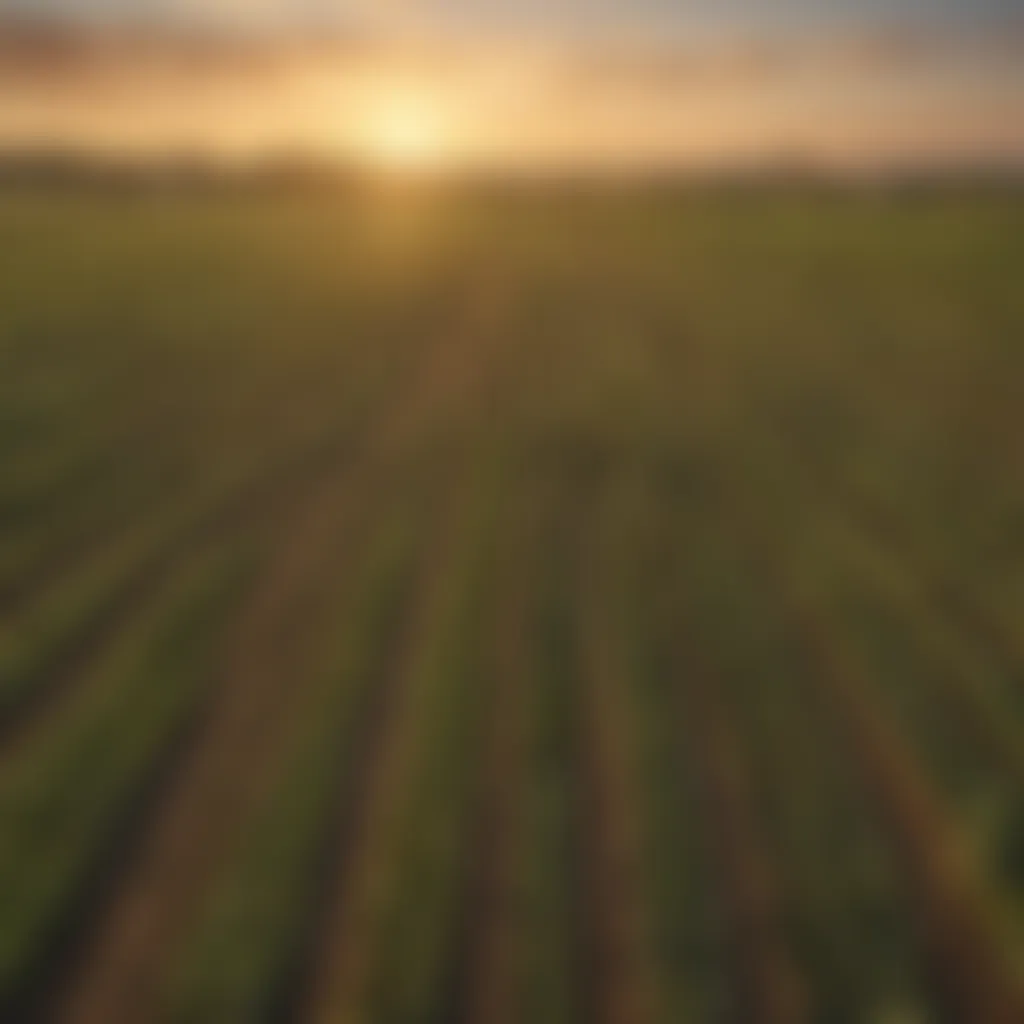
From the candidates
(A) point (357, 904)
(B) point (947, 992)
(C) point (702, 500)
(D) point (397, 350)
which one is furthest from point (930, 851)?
(D) point (397, 350)

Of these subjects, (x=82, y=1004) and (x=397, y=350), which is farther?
(x=397, y=350)

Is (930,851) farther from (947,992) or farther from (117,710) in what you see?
(117,710)

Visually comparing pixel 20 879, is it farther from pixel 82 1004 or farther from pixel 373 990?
pixel 373 990

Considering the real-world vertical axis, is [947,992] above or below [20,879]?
A: below

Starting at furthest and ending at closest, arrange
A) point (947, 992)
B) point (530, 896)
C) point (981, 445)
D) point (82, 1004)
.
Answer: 1. point (981, 445)
2. point (530, 896)
3. point (947, 992)
4. point (82, 1004)

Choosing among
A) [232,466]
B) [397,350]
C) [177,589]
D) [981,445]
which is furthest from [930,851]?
[397,350]

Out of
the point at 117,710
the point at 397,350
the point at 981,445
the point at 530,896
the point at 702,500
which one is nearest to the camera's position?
the point at 530,896
